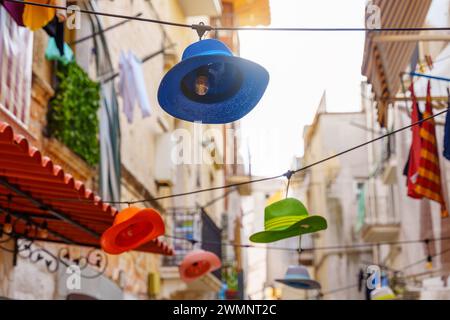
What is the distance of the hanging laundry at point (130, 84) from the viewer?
14.0 meters

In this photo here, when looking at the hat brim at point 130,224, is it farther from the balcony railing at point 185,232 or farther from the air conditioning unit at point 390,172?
the air conditioning unit at point 390,172

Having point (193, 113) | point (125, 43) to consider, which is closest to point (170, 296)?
point (125, 43)

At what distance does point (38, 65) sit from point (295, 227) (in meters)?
4.64


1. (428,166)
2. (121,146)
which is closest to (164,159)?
(121,146)

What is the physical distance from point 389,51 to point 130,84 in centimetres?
495

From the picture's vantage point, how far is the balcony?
26500 millimetres

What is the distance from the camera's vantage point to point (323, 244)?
37.8 meters

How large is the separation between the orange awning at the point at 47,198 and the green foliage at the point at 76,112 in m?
1.58

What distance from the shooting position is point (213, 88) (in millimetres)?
6324

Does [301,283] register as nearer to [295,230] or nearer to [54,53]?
[54,53]

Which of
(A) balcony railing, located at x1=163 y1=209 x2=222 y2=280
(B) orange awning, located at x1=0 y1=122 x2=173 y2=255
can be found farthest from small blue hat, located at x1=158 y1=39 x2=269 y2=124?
(A) balcony railing, located at x1=163 y1=209 x2=222 y2=280

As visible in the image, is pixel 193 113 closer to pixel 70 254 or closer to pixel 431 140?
pixel 431 140

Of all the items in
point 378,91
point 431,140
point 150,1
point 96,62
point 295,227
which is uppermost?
point 150,1

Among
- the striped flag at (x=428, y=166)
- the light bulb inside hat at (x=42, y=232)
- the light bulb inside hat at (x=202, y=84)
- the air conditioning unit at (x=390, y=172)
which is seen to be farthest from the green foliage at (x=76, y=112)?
the air conditioning unit at (x=390, y=172)
